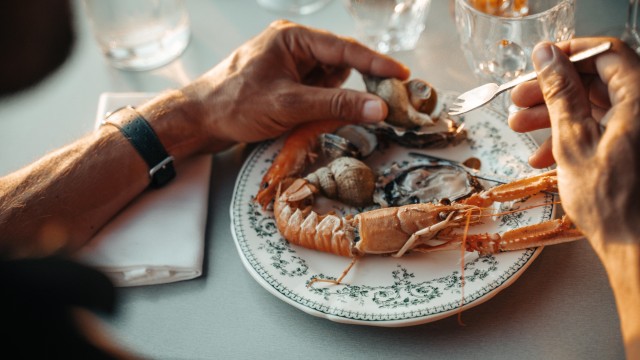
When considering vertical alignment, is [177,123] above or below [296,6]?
below

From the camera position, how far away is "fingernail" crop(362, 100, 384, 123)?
1258mm

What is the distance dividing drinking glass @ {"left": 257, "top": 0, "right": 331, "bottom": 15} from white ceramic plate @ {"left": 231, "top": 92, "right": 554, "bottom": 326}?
0.61 m

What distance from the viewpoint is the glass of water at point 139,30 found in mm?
1576

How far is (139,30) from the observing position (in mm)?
1607

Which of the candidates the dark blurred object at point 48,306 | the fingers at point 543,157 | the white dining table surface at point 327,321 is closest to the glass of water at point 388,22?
the white dining table surface at point 327,321

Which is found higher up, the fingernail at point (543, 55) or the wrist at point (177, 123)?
the fingernail at point (543, 55)

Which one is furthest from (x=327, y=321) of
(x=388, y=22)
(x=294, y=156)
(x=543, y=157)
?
(x=388, y=22)

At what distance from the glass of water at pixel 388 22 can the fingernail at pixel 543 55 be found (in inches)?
24.7

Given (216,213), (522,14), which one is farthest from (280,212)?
(522,14)

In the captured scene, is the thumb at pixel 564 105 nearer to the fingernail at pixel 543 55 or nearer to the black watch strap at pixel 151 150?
the fingernail at pixel 543 55

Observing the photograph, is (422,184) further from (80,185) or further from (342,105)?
(80,185)

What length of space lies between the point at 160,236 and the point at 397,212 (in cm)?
45

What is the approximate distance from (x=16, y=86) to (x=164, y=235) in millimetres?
710

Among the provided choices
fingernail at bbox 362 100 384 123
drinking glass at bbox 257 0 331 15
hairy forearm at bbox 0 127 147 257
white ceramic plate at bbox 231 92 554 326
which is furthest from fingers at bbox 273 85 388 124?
drinking glass at bbox 257 0 331 15
